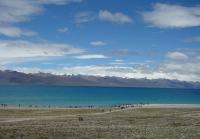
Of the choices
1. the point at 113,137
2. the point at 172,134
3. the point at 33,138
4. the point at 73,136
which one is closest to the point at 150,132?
the point at 172,134

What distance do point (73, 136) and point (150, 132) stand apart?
915cm

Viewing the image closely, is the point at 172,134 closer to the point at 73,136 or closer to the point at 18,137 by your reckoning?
the point at 73,136

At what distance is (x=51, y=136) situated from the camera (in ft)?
151

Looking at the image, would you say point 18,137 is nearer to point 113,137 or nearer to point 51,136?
point 51,136

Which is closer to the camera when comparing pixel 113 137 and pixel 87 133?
pixel 113 137

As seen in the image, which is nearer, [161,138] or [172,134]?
[161,138]

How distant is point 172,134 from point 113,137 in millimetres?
6718

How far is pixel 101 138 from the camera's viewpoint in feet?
145

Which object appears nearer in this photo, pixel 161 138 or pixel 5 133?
pixel 161 138

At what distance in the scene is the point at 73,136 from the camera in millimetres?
46062

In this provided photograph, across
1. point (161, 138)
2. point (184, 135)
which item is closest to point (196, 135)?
point (184, 135)

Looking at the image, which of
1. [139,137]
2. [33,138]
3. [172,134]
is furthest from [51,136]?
[172,134]

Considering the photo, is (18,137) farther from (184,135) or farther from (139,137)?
(184,135)

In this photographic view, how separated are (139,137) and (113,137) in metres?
2.69
